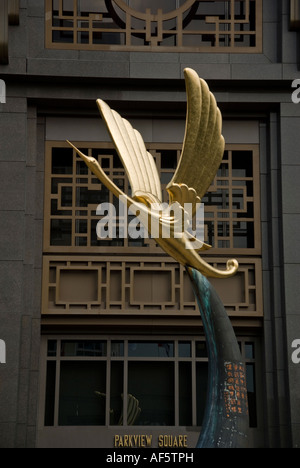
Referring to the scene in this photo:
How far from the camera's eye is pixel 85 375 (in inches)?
645

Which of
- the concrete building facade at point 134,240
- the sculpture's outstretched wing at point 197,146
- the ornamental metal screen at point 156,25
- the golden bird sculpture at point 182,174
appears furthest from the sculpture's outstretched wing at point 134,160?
the ornamental metal screen at point 156,25

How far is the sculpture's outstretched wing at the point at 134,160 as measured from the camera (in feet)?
40.8

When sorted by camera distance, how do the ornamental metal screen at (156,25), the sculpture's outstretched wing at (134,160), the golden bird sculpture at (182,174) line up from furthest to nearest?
the ornamental metal screen at (156,25), the sculpture's outstretched wing at (134,160), the golden bird sculpture at (182,174)

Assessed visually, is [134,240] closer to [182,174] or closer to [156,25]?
[156,25]

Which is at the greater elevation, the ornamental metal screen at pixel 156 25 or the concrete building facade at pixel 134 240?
the ornamental metal screen at pixel 156 25

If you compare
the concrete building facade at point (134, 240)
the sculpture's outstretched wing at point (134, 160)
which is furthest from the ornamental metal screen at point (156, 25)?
the sculpture's outstretched wing at point (134, 160)

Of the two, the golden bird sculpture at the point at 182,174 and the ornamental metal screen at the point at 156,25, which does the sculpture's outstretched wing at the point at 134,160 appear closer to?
the golden bird sculpture at the point at 182,174

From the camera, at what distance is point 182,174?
12.5m

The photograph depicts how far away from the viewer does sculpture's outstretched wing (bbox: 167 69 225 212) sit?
1249cm

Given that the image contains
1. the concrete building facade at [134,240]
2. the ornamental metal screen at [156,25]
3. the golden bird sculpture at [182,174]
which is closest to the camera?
the golden bird sculpture at [182,174]

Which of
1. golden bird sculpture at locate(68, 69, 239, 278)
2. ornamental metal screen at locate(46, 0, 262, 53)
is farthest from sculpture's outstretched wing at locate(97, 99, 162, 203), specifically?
ornamental metal screen at locate(46, 0, 262, 53)

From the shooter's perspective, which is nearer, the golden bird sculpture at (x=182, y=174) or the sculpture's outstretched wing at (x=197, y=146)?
the golden bird sculpture at (x=182, y=174)
